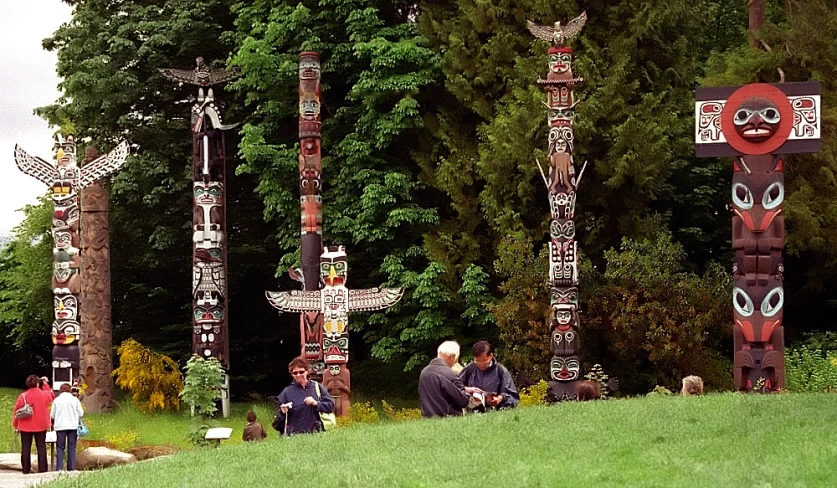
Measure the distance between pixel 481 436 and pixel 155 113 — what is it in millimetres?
20472

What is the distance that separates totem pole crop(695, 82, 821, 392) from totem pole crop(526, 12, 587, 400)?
12.4 feet

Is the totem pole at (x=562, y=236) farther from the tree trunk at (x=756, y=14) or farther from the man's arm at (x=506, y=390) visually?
the man's arm at (x=506, y=390)

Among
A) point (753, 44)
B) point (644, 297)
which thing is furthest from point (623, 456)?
point (753, 44)

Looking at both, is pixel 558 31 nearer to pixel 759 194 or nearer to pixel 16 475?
pixel 759 194

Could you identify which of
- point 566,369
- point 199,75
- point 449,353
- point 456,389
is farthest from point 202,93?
point 456,389

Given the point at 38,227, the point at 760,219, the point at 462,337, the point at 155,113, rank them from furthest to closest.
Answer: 1. the point at 38,227
2. the point at 155,113
3. the point at 462,337
4. the point at 760,219

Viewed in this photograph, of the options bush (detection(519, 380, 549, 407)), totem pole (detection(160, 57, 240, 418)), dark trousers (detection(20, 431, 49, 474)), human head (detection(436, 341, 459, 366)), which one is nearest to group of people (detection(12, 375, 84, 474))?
dark trousers (detection(20, 431, 49, 474))

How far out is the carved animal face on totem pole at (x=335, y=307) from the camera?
827 inches

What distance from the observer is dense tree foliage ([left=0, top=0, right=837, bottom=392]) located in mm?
24531

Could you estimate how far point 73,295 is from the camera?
23281 millimetres

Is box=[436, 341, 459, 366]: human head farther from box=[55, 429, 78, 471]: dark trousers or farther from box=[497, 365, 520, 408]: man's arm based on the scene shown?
box=[55, 429, 78, 471]: dark trousers

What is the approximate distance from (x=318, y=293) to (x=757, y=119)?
26.9 ft

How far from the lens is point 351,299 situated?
21188 mm

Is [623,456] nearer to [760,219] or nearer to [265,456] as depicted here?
[265,456]
